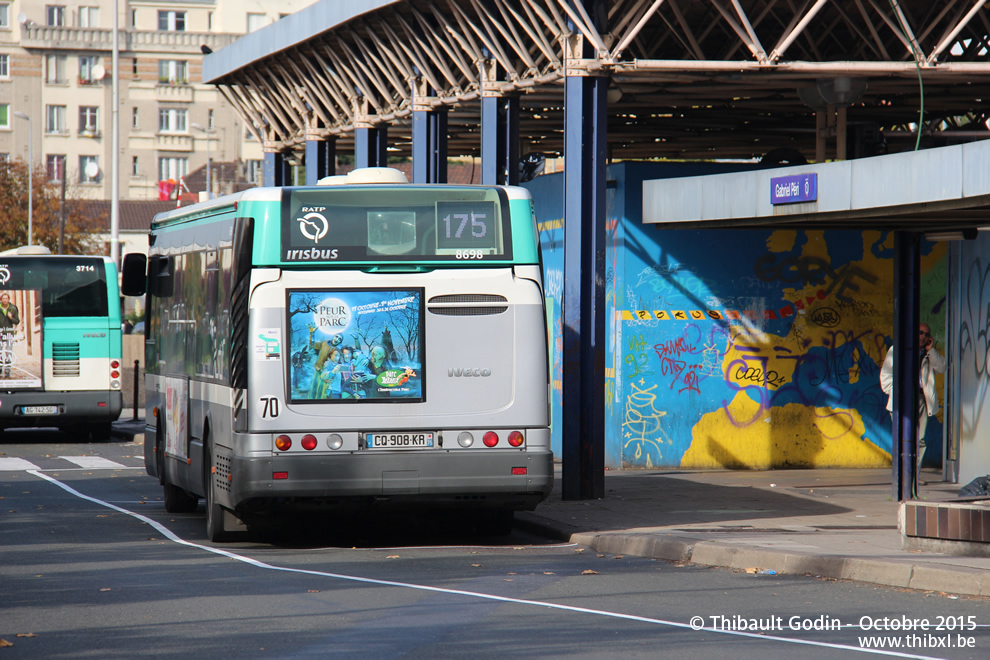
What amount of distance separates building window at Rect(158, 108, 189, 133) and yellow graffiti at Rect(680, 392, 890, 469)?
7763cm

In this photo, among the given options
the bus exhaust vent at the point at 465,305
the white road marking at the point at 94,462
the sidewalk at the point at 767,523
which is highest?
the bus exhaust vent at the point at 465,305

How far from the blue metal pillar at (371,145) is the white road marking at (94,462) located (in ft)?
20.5

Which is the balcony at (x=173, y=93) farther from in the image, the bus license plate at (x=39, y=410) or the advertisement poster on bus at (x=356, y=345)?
the advertisement poster on bus at (x=356, y=345)

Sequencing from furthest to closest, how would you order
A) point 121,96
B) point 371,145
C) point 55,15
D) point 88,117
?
point 55,15
point 88,117
point 121,96
point 371,145

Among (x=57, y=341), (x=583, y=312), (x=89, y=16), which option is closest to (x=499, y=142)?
(x=583, y=312)

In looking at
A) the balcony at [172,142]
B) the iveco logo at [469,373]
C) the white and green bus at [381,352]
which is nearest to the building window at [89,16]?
the balcony at [172,142]

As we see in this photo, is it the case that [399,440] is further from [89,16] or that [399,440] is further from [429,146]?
[89,16]

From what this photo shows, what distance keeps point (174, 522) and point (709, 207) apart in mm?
6255

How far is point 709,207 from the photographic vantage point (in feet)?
48.8

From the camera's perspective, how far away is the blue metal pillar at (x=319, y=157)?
2691 centimetres

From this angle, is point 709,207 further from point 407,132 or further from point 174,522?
point 407,132

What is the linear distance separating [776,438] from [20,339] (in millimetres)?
13399

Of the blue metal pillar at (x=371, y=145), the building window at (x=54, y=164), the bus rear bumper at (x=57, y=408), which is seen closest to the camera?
the blue metal pillar at (x=371, y=145)

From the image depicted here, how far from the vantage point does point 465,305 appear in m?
11.3
